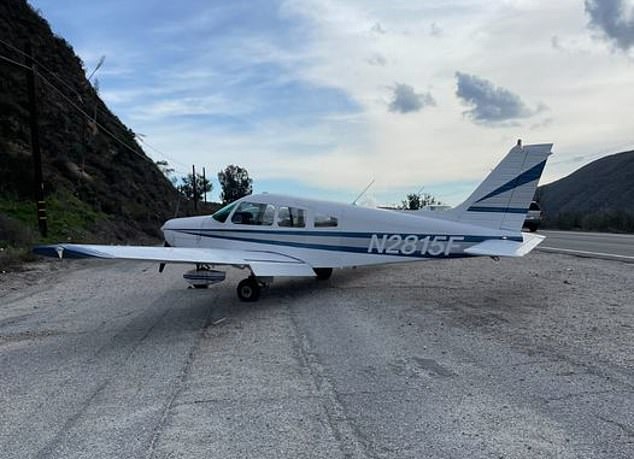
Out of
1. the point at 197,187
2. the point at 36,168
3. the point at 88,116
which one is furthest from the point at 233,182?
the point at 36,168

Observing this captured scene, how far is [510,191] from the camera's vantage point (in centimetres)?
1035

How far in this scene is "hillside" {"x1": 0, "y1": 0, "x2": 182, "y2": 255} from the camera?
24453mm

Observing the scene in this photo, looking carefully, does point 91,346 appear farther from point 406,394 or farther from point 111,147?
point 111,147

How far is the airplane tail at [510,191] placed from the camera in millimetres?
10219

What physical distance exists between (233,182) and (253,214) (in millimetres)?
94207

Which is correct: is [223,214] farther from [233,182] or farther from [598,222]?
[233,182]

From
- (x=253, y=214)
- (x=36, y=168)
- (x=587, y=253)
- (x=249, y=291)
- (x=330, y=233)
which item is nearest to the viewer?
(x=249, y=291)

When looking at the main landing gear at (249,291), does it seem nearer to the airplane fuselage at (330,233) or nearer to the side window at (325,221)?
the airplane fuselage at (330,233)

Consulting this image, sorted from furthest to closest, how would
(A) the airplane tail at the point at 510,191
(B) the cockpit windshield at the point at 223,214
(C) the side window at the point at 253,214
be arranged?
(B) the cockpit windshield at the point at 223,214, (C) the side window at the point at 253,214, (A) the airplane tail at the point at 510,191

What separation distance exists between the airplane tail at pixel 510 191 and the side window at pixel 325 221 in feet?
8.52

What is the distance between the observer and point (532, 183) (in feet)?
33.7

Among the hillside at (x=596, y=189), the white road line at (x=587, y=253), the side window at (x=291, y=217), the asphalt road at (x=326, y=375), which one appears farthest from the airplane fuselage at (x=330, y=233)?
the hillside at (x=596, y=189)

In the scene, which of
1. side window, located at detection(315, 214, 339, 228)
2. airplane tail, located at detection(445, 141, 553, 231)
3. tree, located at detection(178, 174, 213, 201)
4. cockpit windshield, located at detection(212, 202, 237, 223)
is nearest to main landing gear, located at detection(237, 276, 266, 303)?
side window, located at detection(315, 214, 339, 228)

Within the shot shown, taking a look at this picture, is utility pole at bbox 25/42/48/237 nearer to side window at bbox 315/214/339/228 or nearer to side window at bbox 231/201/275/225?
side window at bbox 231/201/275/225
